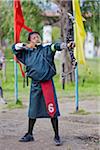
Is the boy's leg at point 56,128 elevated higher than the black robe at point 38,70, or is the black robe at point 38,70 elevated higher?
the black robe at point 38,70

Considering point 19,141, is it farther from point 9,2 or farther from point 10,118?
point 9,2

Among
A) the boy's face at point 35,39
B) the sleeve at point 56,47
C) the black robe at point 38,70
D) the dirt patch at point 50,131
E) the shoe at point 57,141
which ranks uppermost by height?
the boy's face at point 35,39

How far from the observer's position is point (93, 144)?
693cm

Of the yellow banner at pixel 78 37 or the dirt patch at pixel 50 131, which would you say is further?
the yellow banner at pixel 78 37

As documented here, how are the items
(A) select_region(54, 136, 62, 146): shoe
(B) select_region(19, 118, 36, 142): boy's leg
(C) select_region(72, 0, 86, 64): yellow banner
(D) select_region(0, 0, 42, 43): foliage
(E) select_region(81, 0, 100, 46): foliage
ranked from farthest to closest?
(D) select_region(0, 0, 42, 43): foliage, (E) select_region(81, 0, 100, 46): foliage, (C) select_region(72, 0, 86, 64): yellow banner, (B) select_region(19, 118, 36, 142): boy's leg, (A) select_region(54, 136, 62, 146): shoe

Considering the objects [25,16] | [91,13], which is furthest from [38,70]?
[25,16]

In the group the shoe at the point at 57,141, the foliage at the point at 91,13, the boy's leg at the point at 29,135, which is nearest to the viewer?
the shoe at the point at 57,141

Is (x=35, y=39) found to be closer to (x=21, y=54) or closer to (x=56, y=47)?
(x=21, y=54)

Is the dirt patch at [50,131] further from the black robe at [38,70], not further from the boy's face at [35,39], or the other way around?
the boy's face at [35,39]

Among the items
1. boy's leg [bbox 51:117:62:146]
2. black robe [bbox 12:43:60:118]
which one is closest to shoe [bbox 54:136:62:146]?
boy's leg [bbox 51:117:62:146]

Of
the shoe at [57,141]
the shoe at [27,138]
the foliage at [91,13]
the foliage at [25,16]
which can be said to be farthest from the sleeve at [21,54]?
the foliage at [25,16]

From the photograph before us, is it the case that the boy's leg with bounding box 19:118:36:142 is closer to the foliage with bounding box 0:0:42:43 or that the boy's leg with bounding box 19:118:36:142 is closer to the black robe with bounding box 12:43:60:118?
the black robe with bounding box 12:43:60:118

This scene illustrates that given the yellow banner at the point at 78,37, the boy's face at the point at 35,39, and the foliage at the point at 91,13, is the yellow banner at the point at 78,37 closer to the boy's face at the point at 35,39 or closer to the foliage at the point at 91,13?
the boy's face at the point at 35,39

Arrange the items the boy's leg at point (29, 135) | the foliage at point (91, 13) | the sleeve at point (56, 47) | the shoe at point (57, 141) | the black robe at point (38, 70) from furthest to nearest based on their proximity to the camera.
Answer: the foliage at point (91, 13) < the boy's leg at point (29, 135) < the shoe at point (57, 141) < the black robe at point (38, 70) < the sleeve at point (56, 47)
